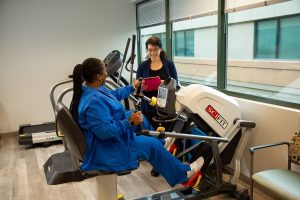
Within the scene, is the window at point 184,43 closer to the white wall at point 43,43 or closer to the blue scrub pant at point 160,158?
the white wall at point 43,43

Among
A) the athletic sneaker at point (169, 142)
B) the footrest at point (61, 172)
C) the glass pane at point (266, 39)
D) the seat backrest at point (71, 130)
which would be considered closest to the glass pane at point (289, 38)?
the glass pane at point (266, 39)

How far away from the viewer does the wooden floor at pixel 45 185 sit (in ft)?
10.3

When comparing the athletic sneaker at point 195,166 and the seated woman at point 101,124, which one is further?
the athletic sneaker at point 195,166

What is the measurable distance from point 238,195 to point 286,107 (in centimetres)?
91

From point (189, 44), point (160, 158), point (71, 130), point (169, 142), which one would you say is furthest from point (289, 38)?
point (71, 130)

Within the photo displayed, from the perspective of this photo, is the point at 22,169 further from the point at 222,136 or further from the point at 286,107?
the point at 286,107

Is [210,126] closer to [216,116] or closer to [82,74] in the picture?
[216,116]

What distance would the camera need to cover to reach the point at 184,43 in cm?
499

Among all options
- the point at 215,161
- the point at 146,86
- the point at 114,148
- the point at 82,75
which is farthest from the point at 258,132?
the point at 82,75

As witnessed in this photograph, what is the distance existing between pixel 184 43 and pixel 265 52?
1.67 metres

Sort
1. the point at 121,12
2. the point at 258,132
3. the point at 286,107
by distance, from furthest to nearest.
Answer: the point at 121,12 → the point at 258,132 → the point at 286,107

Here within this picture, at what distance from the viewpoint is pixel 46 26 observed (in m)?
5.44

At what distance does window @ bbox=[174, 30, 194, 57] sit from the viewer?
15.9 ft

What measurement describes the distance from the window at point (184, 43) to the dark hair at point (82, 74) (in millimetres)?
2871
